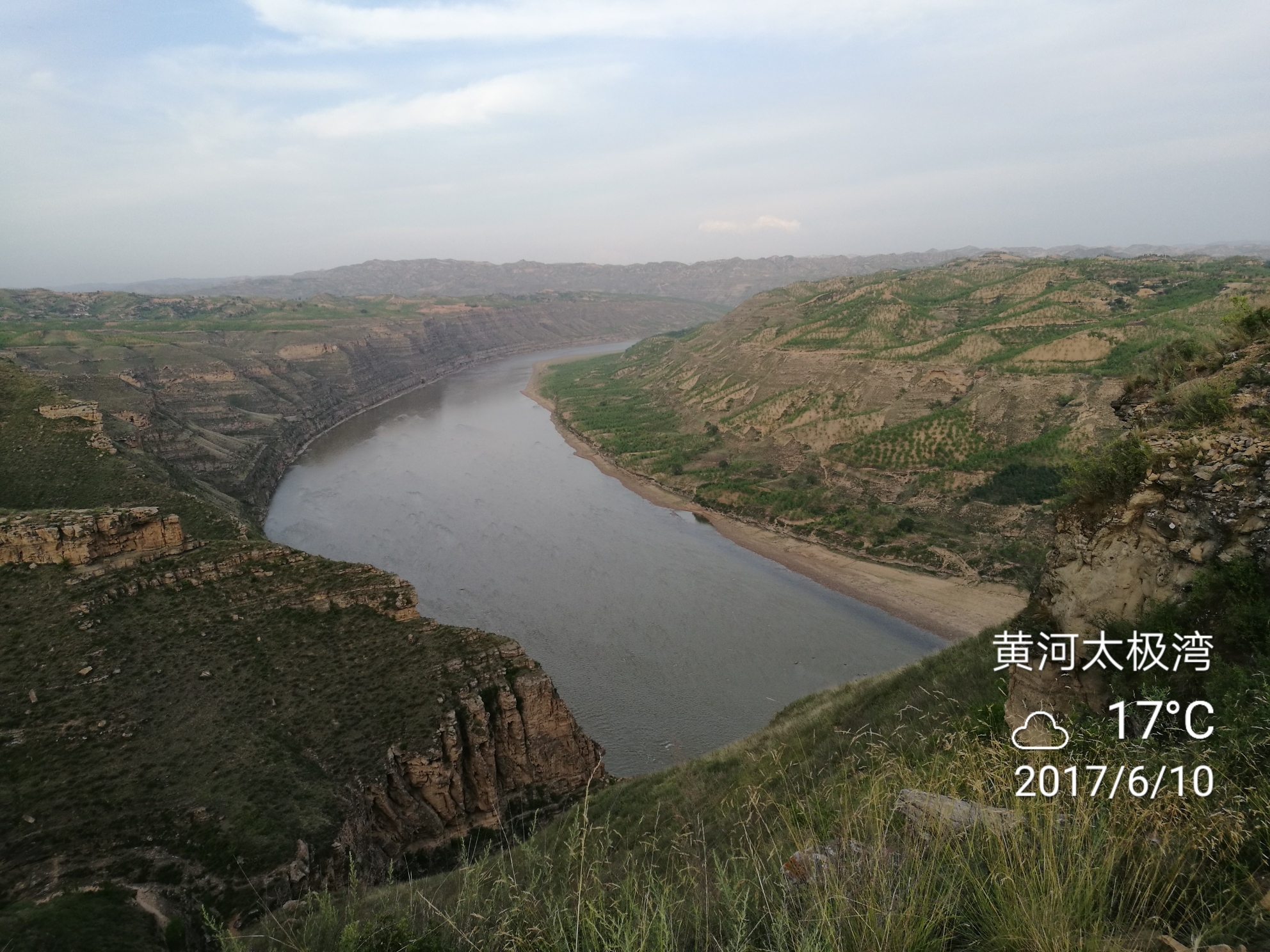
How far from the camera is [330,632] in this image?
1862cm

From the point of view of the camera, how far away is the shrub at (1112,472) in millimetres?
7215

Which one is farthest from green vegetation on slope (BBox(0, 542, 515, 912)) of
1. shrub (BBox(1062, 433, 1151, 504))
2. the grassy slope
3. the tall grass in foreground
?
shrub (BBox(1062, 433, 1151, 504))

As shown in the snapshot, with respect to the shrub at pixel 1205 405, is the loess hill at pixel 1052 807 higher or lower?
lower

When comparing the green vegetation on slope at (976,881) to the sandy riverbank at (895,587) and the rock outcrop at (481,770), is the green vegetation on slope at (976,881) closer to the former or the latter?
the rock outcrop at (481,770)

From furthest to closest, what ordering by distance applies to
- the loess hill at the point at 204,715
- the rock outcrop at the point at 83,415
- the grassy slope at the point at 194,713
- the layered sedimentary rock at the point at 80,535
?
1. the rock outcrop at the point at 83,415
2. the layered sedimentary rock at the point at 80,535
3. the grassy slope at the point at 194,713
4. the loess hill at the point at 204,715

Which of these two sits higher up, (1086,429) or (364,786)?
(1086,429)

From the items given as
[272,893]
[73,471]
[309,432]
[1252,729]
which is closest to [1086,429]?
[1252,729]

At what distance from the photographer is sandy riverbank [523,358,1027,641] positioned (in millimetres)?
29484

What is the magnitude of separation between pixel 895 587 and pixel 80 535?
104 feet

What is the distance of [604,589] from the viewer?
112 ft

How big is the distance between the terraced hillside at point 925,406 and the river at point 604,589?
20.2 feet

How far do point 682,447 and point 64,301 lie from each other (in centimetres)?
12801

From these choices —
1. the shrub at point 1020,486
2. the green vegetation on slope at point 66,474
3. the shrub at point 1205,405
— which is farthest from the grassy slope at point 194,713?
the shrub at point 1020,486

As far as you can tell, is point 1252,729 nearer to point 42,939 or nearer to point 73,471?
point 42,939
